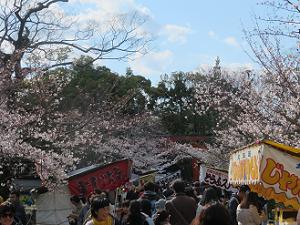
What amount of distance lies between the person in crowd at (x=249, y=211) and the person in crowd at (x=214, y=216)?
506cm

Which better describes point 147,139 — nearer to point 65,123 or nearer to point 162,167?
point 162,167

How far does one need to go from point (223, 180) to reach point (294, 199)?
11.7 meters

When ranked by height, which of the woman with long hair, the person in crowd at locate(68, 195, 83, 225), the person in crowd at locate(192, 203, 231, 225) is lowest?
the person in crowd at locate(68, 195, 83, 225)

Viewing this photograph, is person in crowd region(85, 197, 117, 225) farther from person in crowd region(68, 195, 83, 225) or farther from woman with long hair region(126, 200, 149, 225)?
person in crowd region(68, 195, 83, 225)

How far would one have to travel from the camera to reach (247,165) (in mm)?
7816

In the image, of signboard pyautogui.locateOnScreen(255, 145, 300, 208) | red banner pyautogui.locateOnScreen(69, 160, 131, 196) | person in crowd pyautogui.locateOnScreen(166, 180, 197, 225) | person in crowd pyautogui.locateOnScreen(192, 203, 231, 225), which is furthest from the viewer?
red banner pyautogui.locateOnScreen(69, 160, 131, 196)

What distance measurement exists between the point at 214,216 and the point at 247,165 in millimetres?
4339

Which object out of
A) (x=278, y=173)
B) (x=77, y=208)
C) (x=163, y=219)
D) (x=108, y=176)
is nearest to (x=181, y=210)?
(x=163, y=219)

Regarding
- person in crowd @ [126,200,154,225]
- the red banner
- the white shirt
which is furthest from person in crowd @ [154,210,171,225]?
the red banner

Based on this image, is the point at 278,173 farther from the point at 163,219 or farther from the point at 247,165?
the point at 163,219

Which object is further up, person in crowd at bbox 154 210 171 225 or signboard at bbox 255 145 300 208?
signboard at bbox 255 145 300 208

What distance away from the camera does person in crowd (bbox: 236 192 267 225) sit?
862cm

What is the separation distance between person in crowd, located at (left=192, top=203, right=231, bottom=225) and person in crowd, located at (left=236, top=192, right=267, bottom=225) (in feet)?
16.6

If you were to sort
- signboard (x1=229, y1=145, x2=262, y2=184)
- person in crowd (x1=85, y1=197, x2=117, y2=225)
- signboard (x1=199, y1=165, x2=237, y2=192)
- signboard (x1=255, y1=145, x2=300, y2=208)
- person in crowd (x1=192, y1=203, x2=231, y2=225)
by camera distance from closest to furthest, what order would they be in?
person in crowd (x1=192, y1=203, x2=231, y2=225), person in crowd (x1=85, y1=197, x2=117, y2=225), signboard (x1=255, y1=145, x2=300, y2=208), signboard (x1=229, y1=145, x2=262, y2=184), signboard (x1=199, y1=165, x2=237, y2=192)
